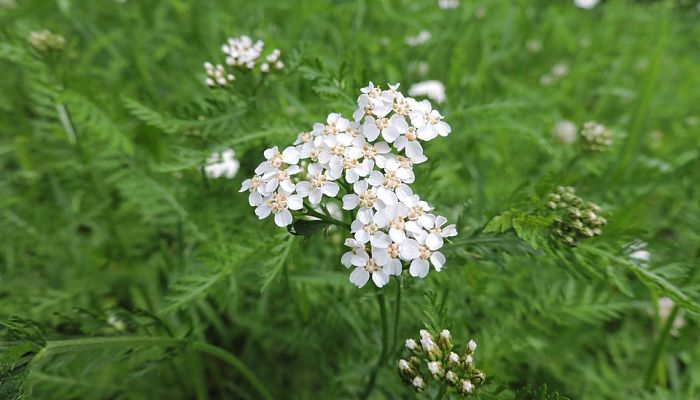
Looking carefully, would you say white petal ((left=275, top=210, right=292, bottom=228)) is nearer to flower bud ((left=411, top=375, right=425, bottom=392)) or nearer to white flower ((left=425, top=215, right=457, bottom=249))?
white flower ((left=425, top=215, right=457, bottom=249))

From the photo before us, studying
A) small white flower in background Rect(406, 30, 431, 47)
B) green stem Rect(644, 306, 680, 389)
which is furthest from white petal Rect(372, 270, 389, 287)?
small white flower in background Rect(406, 30, 431, 47)

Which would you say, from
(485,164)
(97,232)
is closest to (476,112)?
(485,164)

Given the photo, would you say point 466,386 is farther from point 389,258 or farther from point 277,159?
point 277,159

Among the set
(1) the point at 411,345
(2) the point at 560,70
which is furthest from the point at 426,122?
(2) the point at 560,70

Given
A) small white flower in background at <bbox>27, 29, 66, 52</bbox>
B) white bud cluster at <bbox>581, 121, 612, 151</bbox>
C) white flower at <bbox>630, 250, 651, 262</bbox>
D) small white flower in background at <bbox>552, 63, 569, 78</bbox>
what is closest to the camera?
white flower at <bbox>630, 250, 651, 262</bbox>

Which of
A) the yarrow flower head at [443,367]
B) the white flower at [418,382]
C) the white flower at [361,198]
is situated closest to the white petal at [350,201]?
the white flower at [361,198]

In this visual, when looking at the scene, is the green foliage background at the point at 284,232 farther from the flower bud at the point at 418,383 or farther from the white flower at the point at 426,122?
the white flower at the point at 426,122

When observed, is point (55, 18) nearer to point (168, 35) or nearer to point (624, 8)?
point (168, 35)
